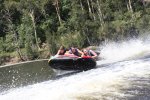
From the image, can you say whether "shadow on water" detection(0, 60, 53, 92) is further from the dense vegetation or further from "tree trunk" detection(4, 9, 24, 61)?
"tree trunk" detection(4, 9, 24, 61)

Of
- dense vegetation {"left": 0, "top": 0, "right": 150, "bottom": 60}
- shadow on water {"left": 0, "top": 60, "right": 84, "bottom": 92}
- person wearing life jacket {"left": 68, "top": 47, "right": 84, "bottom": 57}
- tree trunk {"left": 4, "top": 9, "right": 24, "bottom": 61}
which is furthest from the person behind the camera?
tree trunk {"left": 4, "top": 9, "right": 24, "bottom": 61}

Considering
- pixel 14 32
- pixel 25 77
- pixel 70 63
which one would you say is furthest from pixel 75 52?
pixel 14 32

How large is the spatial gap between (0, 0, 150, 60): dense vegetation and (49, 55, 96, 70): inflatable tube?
2353cm

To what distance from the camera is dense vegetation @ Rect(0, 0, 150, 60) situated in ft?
169

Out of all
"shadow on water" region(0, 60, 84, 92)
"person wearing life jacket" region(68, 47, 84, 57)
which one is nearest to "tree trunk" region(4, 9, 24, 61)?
"shadow on water" region(0, 60, 84, 92)

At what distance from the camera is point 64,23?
5812 cm

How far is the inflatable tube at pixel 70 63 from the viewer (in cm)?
2545

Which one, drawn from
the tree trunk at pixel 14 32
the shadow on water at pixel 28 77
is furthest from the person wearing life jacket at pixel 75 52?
the tree trunk at pixel 14 32

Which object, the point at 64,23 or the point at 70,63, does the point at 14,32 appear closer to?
the point at 64,23

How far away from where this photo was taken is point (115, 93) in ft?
50.8

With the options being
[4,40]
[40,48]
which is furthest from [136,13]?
[4,40]

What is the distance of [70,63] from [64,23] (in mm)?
33000

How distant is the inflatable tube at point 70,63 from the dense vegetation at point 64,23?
23534 mm

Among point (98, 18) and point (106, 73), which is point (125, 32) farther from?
point (106, 73)
